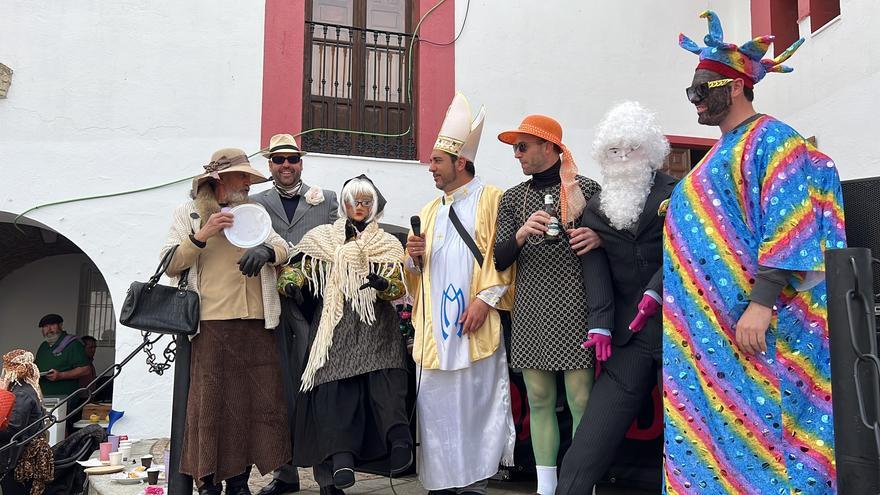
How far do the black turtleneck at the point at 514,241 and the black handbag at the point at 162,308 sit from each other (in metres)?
1.45

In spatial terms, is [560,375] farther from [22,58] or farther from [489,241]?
[22,58]

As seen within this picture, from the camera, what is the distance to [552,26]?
8.38 meters

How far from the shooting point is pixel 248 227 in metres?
3.55

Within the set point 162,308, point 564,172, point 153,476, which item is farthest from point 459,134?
→ point 153,476

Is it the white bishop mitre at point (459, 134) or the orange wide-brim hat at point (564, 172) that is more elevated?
the white bishop mitre at point (459, 134)

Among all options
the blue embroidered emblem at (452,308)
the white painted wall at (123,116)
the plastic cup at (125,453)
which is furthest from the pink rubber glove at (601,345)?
the white painted wall at (123,116)

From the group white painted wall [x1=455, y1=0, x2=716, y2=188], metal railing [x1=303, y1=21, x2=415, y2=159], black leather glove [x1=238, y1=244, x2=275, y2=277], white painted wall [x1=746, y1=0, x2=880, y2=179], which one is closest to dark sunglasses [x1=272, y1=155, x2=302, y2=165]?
black leather glove [x1=238, y1=244, x2=275, y2=277]

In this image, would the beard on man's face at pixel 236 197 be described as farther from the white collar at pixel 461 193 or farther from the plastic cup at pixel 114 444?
the plastic cup at pixel 114 444

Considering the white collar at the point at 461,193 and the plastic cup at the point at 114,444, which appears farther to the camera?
the plastic cup at the point at 114,444

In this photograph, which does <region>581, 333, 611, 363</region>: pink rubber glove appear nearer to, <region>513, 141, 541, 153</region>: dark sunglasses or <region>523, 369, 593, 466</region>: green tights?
<region>523, 369, 593, 466</region>: green tights

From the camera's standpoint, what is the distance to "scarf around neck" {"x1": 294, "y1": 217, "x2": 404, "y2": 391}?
352 centimetres

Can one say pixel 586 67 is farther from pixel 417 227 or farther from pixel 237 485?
pixel 237 485

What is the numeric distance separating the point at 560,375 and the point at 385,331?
87 centimetres

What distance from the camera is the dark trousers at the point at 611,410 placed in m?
2.83
